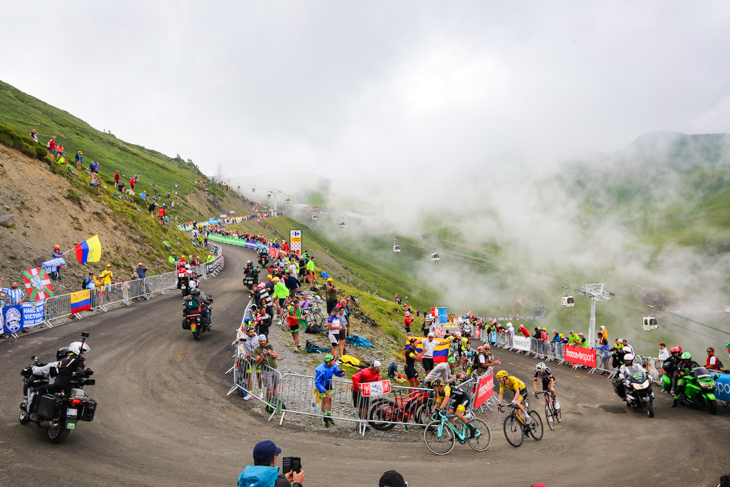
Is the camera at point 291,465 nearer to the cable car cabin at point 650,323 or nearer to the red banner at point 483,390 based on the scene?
the red banner at point 483,390

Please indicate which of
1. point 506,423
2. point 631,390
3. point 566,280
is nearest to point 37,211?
point 506,423

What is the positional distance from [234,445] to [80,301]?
51.4ft

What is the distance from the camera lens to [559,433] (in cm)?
1281

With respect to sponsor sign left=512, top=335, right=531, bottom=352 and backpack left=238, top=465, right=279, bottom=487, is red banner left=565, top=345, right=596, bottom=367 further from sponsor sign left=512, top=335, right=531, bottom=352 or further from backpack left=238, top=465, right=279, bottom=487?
backpack left=238, top=465, right=279, bottom=487

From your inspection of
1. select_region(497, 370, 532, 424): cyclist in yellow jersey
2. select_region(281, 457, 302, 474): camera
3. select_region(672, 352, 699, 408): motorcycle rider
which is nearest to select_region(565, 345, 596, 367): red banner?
select_region(672, 352, 699, 408): motorcycle rider

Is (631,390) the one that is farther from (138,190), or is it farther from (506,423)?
(138,190)

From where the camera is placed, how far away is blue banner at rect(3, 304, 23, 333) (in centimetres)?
1653

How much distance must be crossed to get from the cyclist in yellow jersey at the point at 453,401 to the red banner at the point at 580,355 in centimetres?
1451

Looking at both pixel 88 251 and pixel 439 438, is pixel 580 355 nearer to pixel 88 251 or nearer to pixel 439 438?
pixel 439 438

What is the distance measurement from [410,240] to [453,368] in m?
114

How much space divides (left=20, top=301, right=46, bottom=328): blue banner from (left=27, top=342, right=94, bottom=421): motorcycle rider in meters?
10.9

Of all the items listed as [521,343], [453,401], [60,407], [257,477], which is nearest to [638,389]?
[453,401]

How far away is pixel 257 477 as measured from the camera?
4.61 metres

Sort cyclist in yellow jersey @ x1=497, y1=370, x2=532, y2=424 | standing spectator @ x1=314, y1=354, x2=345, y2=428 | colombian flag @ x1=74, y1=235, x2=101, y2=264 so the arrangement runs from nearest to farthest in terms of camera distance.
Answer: standing spectator @ x1=314, y1=354, x2=345, y2=428, cyclist in yellow jersey @ x1=497, y1=370, x2=532, y2=424, colombian flag @ x1=74, y1=235, x2=101, y2=264
